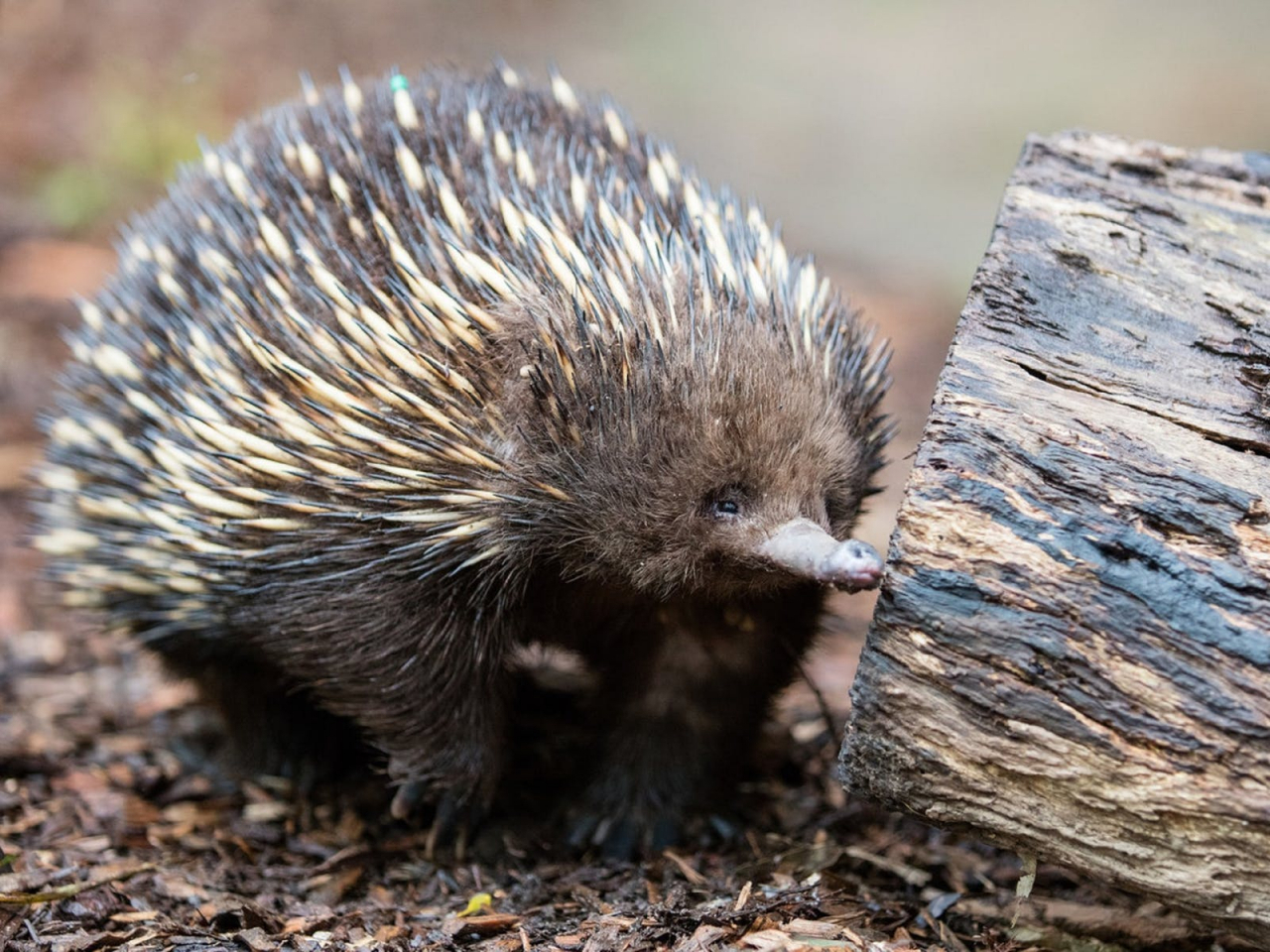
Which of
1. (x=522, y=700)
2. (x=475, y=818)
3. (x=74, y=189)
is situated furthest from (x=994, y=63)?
(x=475, y=818)

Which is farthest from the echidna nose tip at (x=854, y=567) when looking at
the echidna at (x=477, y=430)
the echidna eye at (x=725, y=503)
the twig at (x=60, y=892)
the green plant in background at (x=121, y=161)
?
the green plant in background at (x=121, y=161)

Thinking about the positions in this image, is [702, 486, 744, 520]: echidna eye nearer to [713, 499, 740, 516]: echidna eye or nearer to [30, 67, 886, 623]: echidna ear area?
[713, 499, 740, 516]: echidna eye

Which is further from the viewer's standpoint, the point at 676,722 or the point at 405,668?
the point at 676,722

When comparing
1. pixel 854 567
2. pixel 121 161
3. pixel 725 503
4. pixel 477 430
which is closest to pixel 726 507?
pixel 725 503

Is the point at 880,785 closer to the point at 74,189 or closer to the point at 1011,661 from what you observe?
the point at 1011,661

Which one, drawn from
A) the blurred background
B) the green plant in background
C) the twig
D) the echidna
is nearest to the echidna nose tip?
the echidna

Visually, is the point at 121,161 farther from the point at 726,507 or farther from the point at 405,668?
the point at 726,507
